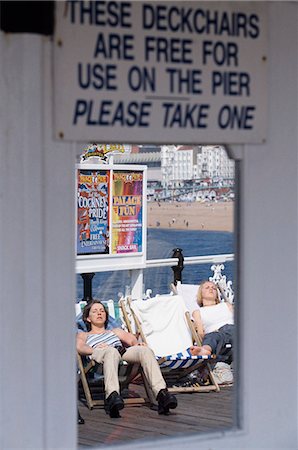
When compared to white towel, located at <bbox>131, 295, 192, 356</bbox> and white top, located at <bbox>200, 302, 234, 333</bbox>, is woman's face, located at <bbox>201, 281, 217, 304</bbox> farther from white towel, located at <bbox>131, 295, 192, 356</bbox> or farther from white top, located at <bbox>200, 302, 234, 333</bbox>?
white towel, located at <bbox>131, 295, 192, 356</bbox>

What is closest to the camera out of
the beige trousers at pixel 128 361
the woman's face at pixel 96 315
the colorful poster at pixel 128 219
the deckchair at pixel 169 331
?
the beige trousers at pixel 128 361

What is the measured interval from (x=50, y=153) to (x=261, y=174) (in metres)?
0.94

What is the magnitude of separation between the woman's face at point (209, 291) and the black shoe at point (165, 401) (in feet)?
4.89

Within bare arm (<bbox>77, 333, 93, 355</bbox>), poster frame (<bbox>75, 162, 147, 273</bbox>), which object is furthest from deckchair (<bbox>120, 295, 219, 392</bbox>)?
poster frame (<bbox>75, 162, 147, 273</bbox>)

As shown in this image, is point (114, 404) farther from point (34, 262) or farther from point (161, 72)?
point (161, 72)

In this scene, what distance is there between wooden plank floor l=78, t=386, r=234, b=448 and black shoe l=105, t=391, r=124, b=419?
47mm

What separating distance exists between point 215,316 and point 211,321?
6cm

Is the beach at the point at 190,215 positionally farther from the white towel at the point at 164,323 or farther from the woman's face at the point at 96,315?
the woman's face at the point at 96,315

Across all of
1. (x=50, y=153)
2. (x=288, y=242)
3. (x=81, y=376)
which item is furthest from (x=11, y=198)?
(x=81, y=376)

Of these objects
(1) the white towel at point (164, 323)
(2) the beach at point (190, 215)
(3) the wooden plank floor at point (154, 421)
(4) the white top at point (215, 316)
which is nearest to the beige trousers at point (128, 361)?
(3) the wooden plank floor at point (154, 421)

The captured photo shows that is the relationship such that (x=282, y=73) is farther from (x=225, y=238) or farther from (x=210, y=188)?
(x=225, y=238)

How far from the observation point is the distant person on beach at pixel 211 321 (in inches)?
291

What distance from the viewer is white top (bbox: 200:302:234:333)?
25.2 feet

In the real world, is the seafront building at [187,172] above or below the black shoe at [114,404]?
above
